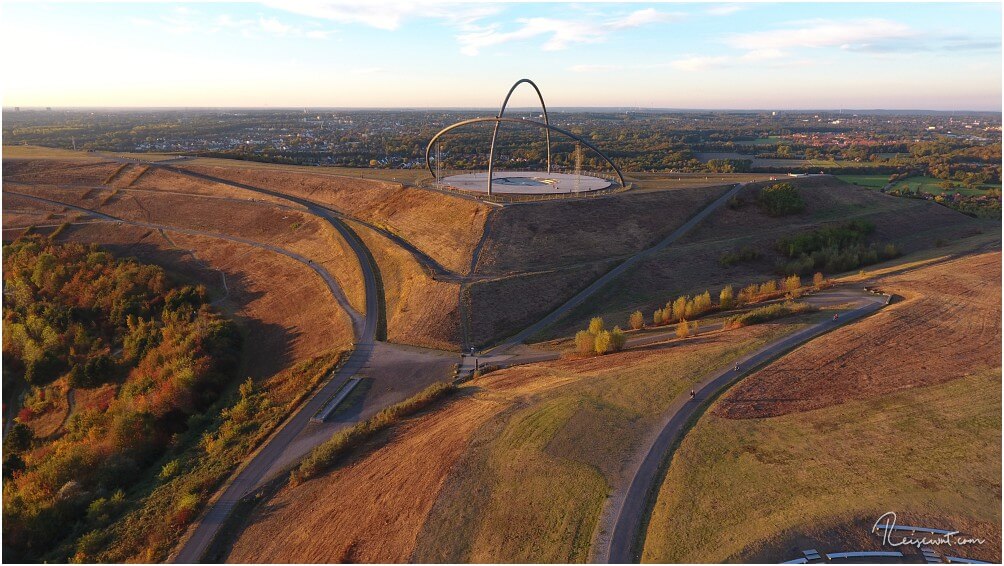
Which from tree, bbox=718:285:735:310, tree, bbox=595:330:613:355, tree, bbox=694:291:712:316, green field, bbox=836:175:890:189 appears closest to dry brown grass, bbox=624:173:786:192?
green field, bbox=836:175:890:189

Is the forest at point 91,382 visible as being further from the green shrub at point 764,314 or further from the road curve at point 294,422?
the green shrub at point 764,314

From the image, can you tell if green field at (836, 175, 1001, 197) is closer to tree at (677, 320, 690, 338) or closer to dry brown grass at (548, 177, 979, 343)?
dry brown grass at (548, 177, 979, 343)

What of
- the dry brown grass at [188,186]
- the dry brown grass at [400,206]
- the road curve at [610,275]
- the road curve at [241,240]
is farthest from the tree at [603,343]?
the dry brown grass at [188,186]

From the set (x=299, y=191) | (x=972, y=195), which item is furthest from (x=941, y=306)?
(x=299, y=191)

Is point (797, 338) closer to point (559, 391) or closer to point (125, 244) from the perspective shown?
point (559, 391)

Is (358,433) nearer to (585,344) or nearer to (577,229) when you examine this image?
(585,344)

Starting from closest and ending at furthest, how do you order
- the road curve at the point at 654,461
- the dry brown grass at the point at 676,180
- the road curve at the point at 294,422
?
the road curve at the point at 654,461
the road curve at the point at 294,422
the dry brown grass at the point at 676,180

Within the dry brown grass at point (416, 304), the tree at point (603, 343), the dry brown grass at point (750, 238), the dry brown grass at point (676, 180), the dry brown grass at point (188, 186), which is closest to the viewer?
the tree at point (603, 343)
